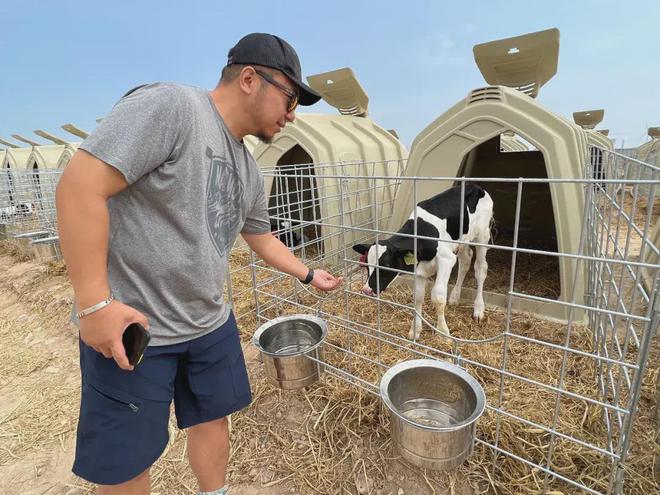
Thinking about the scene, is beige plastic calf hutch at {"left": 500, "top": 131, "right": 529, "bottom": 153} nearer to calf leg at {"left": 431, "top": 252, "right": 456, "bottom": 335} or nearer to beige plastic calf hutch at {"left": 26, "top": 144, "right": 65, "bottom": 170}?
calf leg at {"left": 431, "top": 252, "right": 456, "bottom": 335}

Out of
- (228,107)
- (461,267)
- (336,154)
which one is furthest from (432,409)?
(336,154)

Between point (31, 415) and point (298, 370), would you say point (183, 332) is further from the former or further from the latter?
point (31, 415)

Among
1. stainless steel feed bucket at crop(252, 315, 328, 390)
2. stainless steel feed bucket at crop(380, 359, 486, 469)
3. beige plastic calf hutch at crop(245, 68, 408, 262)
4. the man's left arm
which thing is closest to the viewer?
stainless steel feed bucket at crop(380, 359, 486, 469)

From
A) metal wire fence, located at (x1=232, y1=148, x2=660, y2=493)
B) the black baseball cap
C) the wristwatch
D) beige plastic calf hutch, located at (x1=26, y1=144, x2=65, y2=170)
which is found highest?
beige plastic calf hutch, located at (x1=26, y1=144, x2=65, y2=170)

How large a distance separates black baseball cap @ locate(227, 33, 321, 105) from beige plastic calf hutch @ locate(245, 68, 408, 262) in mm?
2957

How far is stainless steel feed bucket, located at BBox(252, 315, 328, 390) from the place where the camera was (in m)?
2.21

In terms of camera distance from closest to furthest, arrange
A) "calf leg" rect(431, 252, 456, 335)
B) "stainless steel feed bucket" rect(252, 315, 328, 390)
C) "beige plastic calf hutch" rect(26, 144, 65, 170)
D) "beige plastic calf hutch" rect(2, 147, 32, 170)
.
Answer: "stainless steel feed bucket" rect(252, 315, 328, 390)
"calf leg" rect(431, 252, 456, 335)
"beige plastic calf hutch" rect(26, 144, 65, 170)
"beige plastic calf hutch" rect(2, 147, 32, 170)

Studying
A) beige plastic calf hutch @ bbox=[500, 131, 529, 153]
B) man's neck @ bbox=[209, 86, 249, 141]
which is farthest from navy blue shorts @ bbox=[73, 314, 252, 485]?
beige plastic calf hutch @ bbox=[500, 131, 529, 153]

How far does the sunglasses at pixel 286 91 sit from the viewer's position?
1.21 metres

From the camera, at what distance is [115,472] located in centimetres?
126

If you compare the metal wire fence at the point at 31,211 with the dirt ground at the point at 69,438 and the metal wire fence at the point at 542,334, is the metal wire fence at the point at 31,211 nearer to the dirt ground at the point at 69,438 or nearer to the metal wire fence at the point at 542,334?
the dirt ground at the point at 69,438

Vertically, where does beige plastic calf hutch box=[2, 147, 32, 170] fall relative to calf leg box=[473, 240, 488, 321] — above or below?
above

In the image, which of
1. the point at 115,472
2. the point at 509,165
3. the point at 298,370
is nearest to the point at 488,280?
the point at 509,165

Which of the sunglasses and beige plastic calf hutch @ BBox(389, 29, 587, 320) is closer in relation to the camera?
the sunglasses
